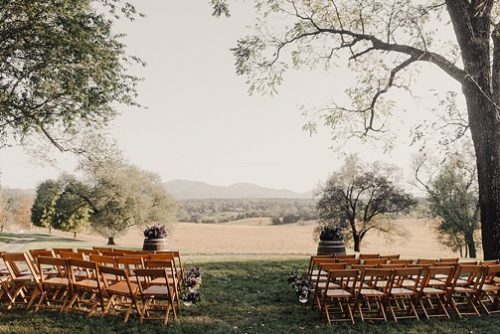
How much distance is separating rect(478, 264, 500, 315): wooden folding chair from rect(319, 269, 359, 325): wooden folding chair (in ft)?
8.18

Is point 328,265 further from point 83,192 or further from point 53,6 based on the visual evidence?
point 83,192

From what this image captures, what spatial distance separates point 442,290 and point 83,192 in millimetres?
36756

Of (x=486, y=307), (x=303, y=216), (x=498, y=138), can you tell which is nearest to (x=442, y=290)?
(x=486, y=307)

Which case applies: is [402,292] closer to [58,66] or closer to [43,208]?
[58,66]

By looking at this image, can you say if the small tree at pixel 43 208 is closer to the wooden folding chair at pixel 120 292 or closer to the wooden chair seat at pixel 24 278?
the wooden chair seat at pixel 24 278

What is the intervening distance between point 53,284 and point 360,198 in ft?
101

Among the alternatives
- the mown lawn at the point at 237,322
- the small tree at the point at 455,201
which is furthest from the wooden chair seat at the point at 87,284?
the small tree at the point at 455,201

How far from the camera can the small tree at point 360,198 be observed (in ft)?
118

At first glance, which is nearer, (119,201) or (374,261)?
(374,261)

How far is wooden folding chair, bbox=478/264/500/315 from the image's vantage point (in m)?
8.55

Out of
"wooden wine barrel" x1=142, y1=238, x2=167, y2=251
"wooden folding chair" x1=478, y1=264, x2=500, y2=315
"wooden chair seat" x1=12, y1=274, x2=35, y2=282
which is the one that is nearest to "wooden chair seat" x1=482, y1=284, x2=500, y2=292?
"wooden folding chair" x1=478, y1=264, x2=500, y2=315

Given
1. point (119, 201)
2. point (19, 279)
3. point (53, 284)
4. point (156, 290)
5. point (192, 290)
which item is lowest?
point (192, 290)

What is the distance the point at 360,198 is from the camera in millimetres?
36531

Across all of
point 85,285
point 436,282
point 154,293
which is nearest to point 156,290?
point 154,293
